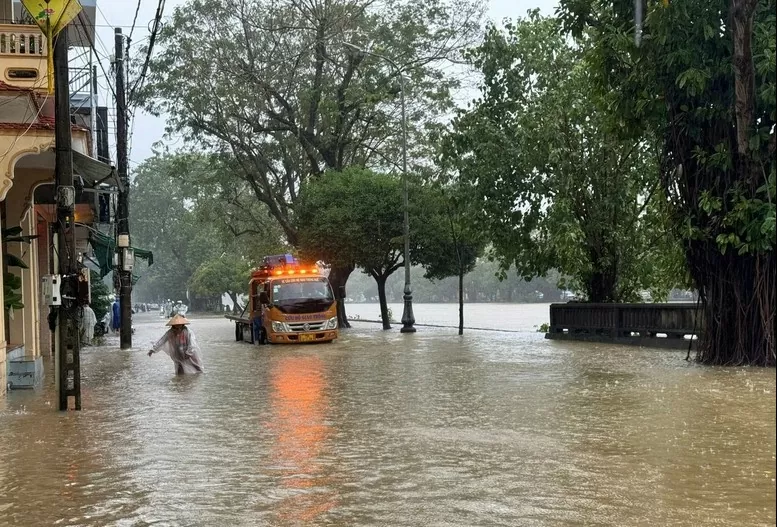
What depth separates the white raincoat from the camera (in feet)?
65.6

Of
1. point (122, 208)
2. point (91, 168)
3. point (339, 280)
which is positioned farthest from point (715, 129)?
point (339, 280)

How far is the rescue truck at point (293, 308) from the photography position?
31.5 metres

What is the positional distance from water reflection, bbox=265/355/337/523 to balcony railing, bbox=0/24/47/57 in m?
7.07

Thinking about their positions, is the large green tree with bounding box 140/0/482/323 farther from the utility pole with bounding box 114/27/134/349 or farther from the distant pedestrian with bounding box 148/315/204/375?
the distant pedestrian with bounding box 148/315/204/375

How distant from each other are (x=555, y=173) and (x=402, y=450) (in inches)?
790

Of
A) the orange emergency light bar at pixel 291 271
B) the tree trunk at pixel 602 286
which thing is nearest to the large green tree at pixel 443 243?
A: the orange emergency light bar at pixel 291 271

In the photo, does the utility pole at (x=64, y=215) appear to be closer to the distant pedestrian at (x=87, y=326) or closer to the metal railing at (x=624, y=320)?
the metal railing at (x=624, y=320)

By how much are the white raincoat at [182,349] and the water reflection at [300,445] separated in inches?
66.1

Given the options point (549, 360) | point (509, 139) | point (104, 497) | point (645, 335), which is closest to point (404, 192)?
point (509, 139)

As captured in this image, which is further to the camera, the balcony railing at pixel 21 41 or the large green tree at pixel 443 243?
the large green tree at pixel 443 243

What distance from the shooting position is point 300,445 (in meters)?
10.9

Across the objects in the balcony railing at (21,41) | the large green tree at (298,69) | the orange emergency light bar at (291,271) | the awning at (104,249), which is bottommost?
the orange emergency light bar at (291,271)

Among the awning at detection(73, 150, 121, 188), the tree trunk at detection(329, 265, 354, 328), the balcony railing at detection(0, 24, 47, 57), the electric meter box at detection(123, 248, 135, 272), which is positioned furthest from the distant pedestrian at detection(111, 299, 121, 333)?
the balcony railing at detection(0, 24, 47, 57)

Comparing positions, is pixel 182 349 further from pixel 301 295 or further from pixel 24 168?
pixel 301 295
